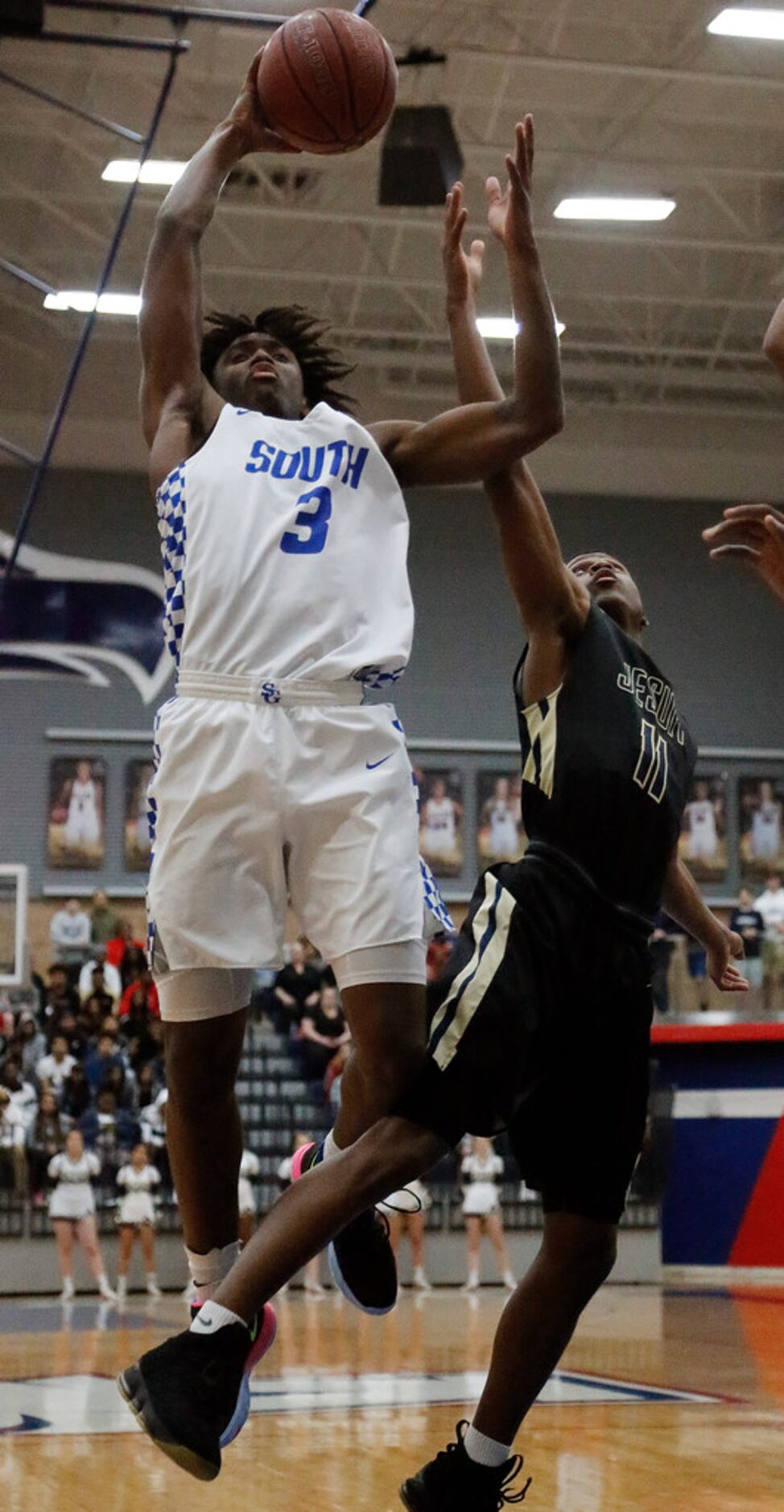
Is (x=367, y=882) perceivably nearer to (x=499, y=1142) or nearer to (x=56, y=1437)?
(x=56, y=1437)

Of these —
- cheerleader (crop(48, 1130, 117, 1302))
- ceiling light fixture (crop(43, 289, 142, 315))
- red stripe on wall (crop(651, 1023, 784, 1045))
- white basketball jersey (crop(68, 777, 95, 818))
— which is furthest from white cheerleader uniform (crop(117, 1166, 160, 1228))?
ceiling light fixture (crop(43, 289, 142, 315))

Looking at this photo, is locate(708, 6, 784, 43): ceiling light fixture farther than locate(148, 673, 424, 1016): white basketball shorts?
Yes

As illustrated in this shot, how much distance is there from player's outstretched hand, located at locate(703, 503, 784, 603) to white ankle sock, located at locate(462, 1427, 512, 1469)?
6.17 ft

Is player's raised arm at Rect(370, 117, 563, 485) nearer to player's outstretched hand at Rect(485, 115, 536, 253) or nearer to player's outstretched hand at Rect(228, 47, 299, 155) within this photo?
player's outstretched hand at Rect(485, 115, 536, 253)

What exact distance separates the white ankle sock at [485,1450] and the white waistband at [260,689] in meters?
1.61

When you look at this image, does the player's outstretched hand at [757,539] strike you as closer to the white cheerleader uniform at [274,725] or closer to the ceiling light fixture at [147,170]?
the white cheerleader uniform at [274,725]

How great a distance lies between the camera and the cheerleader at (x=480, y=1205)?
615 inches

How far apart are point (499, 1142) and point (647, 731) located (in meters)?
13.0

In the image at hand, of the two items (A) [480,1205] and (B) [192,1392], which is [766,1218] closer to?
(A) [480,1205]

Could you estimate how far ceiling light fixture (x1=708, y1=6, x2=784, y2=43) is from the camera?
16.0 metres

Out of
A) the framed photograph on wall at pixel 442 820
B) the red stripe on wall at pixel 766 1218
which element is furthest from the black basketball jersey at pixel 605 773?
the framed photograph on wall at pixel 442 820

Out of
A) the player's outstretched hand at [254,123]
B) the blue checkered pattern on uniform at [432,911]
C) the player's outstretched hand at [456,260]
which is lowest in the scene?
the blue checkered pattern on uniform at [432,911]

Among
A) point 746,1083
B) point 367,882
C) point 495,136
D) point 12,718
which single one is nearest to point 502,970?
point 367,882

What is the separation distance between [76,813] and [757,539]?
19.6m
